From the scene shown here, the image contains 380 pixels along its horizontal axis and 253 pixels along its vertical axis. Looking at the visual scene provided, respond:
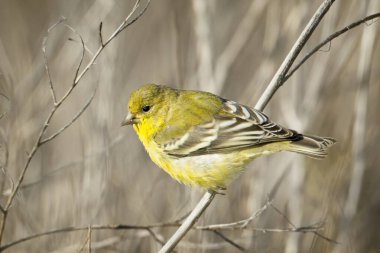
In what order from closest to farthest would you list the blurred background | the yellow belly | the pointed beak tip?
1. the yellow belly
2. the pointed beak tip
3. the blurred background

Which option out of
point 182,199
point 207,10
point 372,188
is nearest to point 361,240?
point 372,188

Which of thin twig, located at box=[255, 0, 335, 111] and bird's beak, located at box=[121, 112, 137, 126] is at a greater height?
thin twig, located at box=[255, 0, 335, 111]

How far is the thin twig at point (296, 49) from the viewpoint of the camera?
3264 millimetres

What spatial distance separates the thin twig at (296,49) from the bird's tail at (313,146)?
1.52 ft

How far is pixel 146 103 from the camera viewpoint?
14.4ft

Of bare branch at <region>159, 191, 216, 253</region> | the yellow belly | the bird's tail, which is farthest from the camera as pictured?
the yellow belly

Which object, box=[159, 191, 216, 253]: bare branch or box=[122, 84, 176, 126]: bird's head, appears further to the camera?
box=[122, 84, 176, 126]: bird's head

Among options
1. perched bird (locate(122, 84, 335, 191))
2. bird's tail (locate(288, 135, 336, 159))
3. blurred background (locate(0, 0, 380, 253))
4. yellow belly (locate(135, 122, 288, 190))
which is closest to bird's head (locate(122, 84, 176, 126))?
perched bird (locate(122, 84, 335, 191))

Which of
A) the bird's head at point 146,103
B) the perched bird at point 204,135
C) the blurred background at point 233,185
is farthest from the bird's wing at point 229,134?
the blurred background at point 233,185

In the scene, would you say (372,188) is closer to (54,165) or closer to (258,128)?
(258,128)

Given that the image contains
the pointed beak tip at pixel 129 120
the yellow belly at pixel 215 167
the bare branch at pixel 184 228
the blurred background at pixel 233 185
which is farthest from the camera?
the blurred background at pixel 233 185

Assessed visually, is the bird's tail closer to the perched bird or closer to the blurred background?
the perched bird

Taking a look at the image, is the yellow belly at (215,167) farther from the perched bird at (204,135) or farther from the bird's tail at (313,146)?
the bird's tail at (313,146)

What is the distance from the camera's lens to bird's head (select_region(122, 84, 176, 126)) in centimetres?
434
